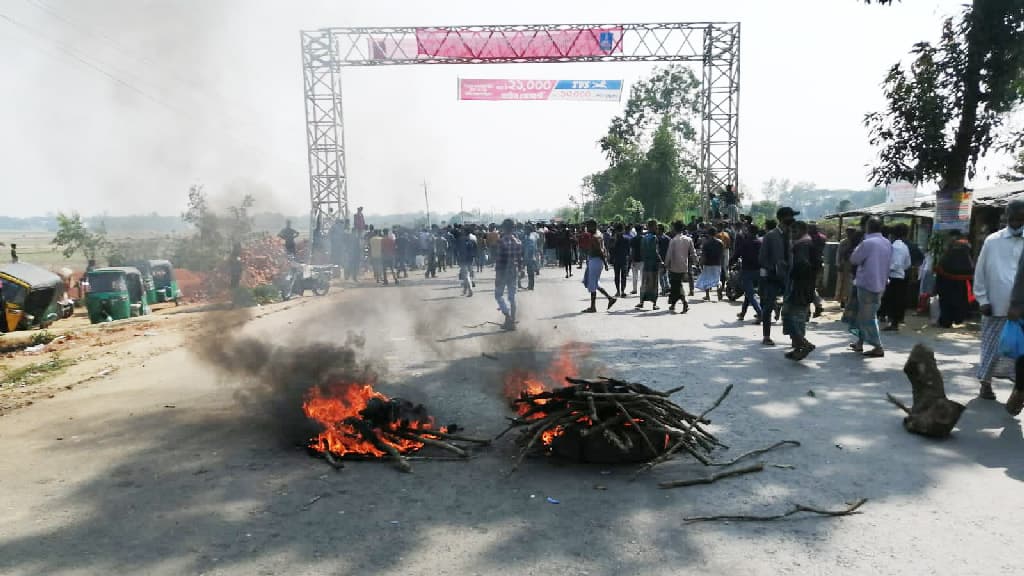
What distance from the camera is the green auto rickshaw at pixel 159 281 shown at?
704 inches

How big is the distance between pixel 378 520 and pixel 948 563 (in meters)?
3.13

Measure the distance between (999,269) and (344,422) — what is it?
646 cm

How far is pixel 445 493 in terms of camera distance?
421cm

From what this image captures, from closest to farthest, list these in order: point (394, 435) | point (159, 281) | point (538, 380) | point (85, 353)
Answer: point (394, 435) → point (538, 380) → point (85, 353) → point (159, 281)

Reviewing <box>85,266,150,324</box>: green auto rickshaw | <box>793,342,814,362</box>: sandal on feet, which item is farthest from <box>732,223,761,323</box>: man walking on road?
<box>85,266,150,324</box>: green auto rickshaw

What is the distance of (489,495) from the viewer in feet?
13.7

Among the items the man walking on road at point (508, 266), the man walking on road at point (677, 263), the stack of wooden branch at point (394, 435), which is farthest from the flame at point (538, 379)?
the man walking on road at point (677, 263)

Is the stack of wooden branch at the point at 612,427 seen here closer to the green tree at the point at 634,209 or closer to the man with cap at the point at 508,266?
the man with cap at the point at 508,266

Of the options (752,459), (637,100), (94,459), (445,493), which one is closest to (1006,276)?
(752,459)

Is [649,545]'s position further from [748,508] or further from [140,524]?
[140,524]

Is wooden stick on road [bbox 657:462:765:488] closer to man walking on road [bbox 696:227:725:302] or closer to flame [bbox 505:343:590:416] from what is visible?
flame [bbox 505:343:590:416]

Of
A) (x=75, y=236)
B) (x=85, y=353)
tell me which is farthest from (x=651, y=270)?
(x=75, y=236)

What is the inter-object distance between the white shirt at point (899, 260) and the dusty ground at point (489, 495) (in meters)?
3.08

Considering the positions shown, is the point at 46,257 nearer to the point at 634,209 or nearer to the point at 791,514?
the point at 634,209
